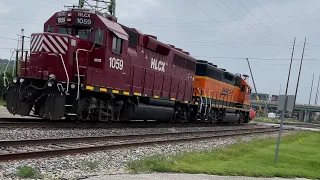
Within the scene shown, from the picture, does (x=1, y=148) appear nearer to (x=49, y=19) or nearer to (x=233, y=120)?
(x=49, y=19)

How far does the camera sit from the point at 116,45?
53.5 ft

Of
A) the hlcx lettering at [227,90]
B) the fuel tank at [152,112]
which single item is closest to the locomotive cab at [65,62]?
the fuel tank at [152,112]

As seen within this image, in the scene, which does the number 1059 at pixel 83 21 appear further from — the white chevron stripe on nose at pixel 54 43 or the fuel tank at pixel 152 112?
the fuel tank at pixel 152 112

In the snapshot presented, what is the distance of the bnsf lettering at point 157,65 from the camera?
20.5 m

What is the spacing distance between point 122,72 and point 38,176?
33.9 ft

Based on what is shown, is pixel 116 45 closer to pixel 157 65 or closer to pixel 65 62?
pixel 65 62

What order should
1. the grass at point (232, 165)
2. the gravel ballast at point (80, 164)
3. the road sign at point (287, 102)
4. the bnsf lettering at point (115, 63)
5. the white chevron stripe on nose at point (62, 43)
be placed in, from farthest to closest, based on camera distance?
the bnsf lettering at point (115, 63)
the white chevron stripe on nose at point (62, 43)
the road sign at point (287, 102)
the grass at point (232, 165)
the gravel ballast at point (80, 164)

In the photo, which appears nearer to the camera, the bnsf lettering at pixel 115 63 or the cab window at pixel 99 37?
the cab window at pixel 99 37

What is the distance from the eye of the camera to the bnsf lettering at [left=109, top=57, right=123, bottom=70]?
52.7 ft

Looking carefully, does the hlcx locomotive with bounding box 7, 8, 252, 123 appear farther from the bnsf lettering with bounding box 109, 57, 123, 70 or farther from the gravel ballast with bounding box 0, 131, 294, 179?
the gravel ballast with bounding box 0, 131, 294, 179

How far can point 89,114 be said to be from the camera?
16.0 metres

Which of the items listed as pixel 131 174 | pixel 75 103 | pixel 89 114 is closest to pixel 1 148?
pixel 131 174

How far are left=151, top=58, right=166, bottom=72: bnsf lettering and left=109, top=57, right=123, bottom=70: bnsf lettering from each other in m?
3.81

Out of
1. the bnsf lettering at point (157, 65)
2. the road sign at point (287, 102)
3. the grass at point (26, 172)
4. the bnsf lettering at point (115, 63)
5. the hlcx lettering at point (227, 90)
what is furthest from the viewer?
the hlcx lettering at point (227, 90)
